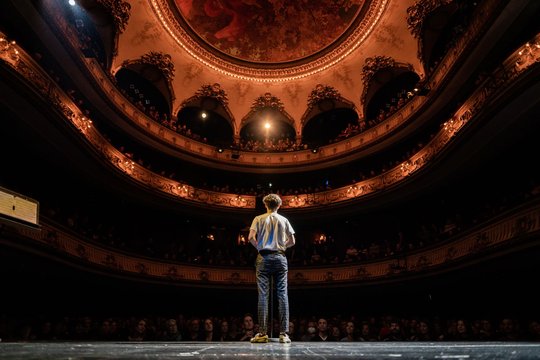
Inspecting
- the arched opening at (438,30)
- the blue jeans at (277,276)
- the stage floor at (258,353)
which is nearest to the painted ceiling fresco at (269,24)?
the arched opening at (438,30)

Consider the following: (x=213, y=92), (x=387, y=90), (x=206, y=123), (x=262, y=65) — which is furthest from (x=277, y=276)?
(x=206, y=123)

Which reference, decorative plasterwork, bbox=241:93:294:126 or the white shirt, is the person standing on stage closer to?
the white shirt

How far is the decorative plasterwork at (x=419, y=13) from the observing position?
18.5 m

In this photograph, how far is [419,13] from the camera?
19141mm

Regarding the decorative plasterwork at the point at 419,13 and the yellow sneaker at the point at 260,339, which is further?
the decorative plasterwork at the point at 419,13

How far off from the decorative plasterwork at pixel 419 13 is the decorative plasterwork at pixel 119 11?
13.8 m

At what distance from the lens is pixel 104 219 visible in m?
19.0

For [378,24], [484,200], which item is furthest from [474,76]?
[378,24]

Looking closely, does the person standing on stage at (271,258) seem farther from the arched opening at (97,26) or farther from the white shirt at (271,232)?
the arched opening at (97,26)

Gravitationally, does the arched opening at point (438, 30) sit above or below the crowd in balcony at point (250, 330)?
above

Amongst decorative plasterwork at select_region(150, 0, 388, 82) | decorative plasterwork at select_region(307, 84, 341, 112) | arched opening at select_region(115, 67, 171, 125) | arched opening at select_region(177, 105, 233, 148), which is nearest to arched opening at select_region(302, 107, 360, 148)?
decorative plasterwork at select_region(307, 84, 341, 112)

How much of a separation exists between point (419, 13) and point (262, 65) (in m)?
9.26

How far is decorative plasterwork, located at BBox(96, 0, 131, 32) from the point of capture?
738 inches

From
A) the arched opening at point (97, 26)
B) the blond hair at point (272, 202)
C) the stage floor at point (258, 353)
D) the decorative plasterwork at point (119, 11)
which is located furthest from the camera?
the decorative plasterwork at point (119, 11)
